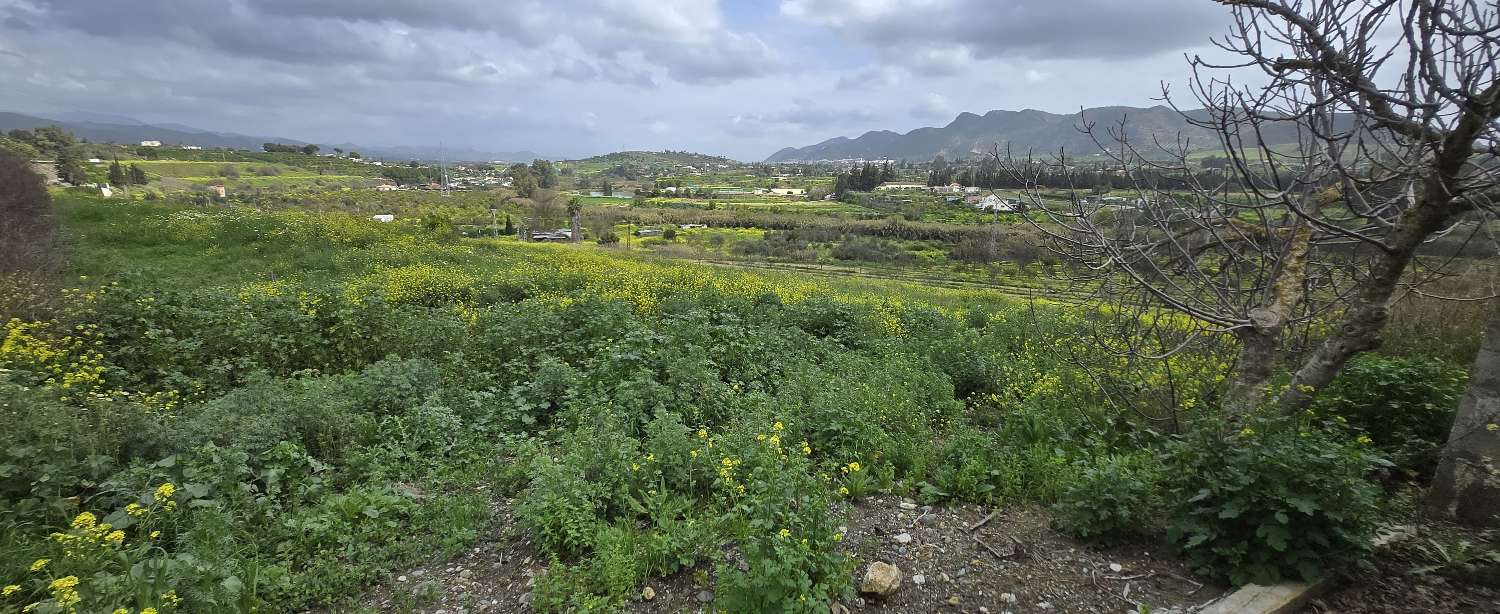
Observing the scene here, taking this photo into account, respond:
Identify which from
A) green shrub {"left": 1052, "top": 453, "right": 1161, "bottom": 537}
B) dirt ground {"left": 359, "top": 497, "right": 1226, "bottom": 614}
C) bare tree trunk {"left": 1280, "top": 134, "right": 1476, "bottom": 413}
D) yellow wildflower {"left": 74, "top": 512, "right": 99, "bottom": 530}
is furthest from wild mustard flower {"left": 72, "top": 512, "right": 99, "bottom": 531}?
bare tree trunk {"left": 1280, "top": 134, "right": 1476, "bottom": 413}

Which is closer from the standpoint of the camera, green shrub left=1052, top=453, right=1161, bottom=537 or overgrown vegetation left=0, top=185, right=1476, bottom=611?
overgrown vegetation left=0, top=185, right=1476, bottom=611

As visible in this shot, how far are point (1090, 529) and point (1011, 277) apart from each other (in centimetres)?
3901

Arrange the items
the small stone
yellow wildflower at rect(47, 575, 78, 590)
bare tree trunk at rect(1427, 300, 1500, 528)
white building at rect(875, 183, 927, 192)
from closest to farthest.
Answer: yellow wildflower at rect(47, 575, 78, 590) < bare tree trunk at rect(1427, 300, 1500, 528) < the small stone < white building at rect(875, 183, 927, 192)

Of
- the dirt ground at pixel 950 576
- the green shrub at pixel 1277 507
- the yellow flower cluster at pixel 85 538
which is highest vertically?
the green shrub at pixel 1277 507

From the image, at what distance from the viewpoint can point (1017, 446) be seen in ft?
18.0

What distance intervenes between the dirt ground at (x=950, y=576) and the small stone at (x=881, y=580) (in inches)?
2.1

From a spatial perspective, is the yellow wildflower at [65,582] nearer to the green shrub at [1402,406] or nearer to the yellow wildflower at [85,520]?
the yellow wildflower at [85,520]

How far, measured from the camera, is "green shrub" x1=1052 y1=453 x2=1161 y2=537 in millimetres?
3836

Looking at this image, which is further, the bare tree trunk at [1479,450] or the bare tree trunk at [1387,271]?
the bare tree trunk at [1479,450]

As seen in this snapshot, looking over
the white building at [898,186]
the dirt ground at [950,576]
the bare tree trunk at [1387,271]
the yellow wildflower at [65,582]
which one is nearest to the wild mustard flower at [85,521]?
the yellow wildflower at [65,582]

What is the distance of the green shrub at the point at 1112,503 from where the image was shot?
12.6ft

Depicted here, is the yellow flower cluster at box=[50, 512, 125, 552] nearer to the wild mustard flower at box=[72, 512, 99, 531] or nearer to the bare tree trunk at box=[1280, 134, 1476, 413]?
the wild mustard flower at box=[72, 512, 99, 531]

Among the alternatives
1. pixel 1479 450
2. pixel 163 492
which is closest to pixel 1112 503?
pixel 1479 450

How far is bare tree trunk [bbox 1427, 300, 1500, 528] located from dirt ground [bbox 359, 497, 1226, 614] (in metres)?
1.64
